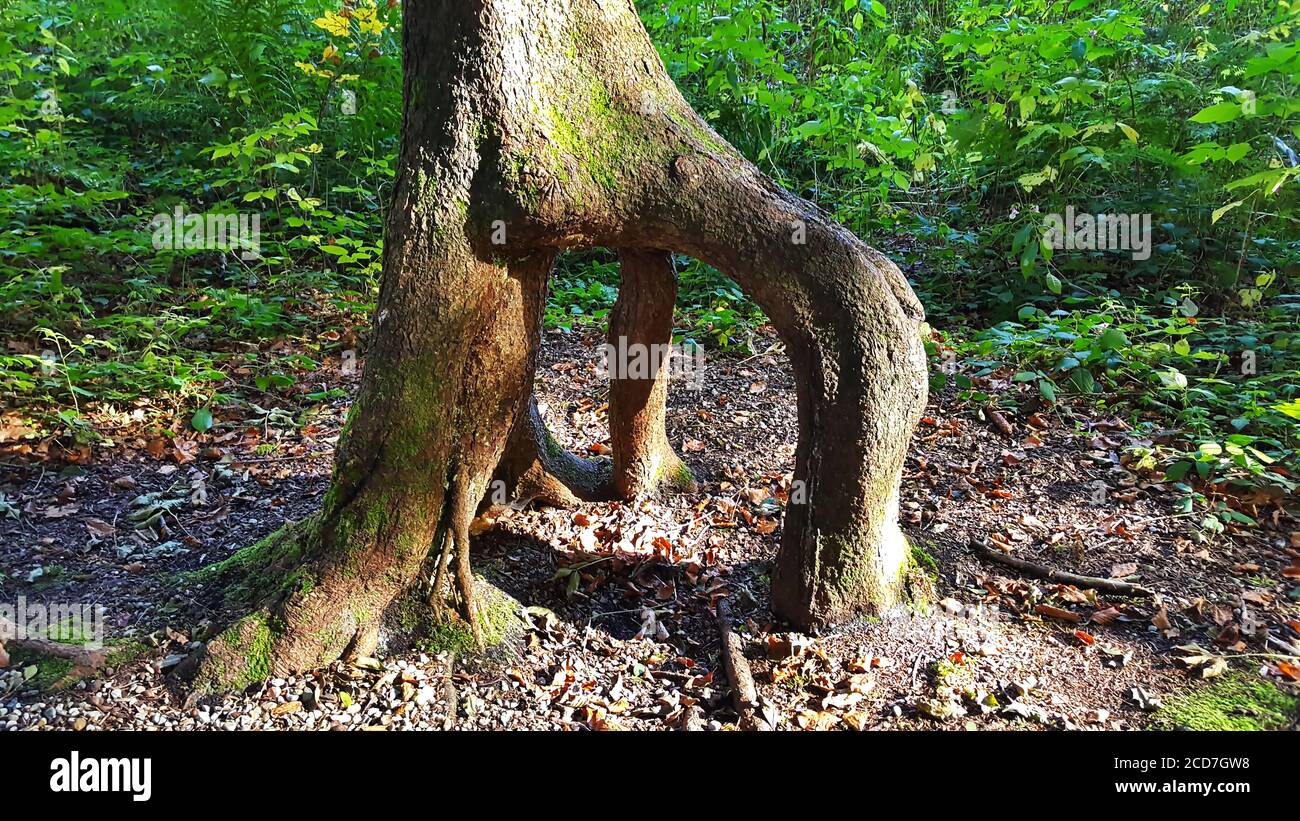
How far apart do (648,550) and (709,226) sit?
1.56 m

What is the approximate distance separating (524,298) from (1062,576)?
8.15 feet

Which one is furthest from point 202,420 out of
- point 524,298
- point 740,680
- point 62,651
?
point 740,680

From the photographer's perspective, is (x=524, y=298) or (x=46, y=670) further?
(x=524, y=298)

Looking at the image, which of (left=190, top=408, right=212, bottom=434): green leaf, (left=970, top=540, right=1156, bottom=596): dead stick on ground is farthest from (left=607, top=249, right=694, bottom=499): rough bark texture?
(left=190, top=408, right=212, bottom=434): green leaf

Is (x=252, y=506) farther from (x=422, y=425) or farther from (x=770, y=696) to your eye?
(x=770, y=696)

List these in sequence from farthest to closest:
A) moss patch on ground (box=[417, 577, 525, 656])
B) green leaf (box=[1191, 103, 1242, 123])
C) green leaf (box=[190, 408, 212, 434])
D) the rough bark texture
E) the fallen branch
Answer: green leaf (box=[190, 408, 212, 434]), green leaf (box=[1191, 103, 1242, 123]), the rough bark texture, moss patch on ground (box=[417, 577, 525, 656]), the fallen branch

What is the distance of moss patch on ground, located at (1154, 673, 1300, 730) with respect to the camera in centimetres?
253

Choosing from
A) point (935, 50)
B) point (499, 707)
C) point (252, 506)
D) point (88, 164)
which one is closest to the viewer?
point (499, 707)

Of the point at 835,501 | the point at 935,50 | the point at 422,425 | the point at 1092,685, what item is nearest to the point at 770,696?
the point at 835,501

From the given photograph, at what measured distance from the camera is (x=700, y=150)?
2.78 m

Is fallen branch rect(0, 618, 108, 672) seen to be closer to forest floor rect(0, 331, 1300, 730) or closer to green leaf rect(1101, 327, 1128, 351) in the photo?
forest floor rect(0, 331, 1300, 730)

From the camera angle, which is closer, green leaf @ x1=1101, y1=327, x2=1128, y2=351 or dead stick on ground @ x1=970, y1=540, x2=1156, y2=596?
dead stick on ground @ x1=970, y1=540, x2=1156, y2=596

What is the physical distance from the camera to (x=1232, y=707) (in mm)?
2592

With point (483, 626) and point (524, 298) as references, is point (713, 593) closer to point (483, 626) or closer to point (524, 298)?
point (483, 626)
